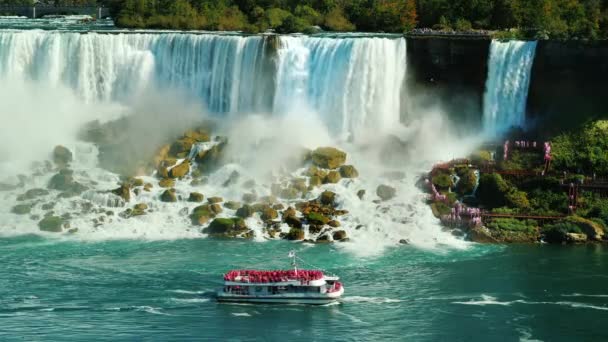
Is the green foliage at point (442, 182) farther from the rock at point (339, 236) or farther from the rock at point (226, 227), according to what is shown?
the rock at point (226, 227)

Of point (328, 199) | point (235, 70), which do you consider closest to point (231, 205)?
point (328, 199)

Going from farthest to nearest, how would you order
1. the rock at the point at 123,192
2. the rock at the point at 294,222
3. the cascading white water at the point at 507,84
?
the cascading white water at the point at 507,84, the rock at the point at 123,192, the rock at the point at 294,222

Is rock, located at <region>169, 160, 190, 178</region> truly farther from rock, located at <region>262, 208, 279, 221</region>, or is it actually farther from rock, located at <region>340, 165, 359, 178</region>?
rock, located at <region>340, 165, 359, 178</region>

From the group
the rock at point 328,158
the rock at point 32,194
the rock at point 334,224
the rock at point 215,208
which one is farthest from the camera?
the rock at point 328,158

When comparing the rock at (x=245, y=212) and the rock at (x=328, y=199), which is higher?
the rock at (x=328, y=199)

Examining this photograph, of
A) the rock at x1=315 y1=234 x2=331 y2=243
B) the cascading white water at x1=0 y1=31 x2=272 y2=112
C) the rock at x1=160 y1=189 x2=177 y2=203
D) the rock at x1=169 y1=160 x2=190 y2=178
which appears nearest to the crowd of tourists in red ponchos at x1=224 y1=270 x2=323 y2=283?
the rock at x1=315 y1=234 x2=331 y2=243

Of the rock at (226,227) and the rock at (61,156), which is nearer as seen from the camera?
the rock at (226,227)

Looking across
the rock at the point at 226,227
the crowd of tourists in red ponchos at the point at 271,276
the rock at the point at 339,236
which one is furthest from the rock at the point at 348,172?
the crowd of tourists in red ponchos at the point at 271,276
